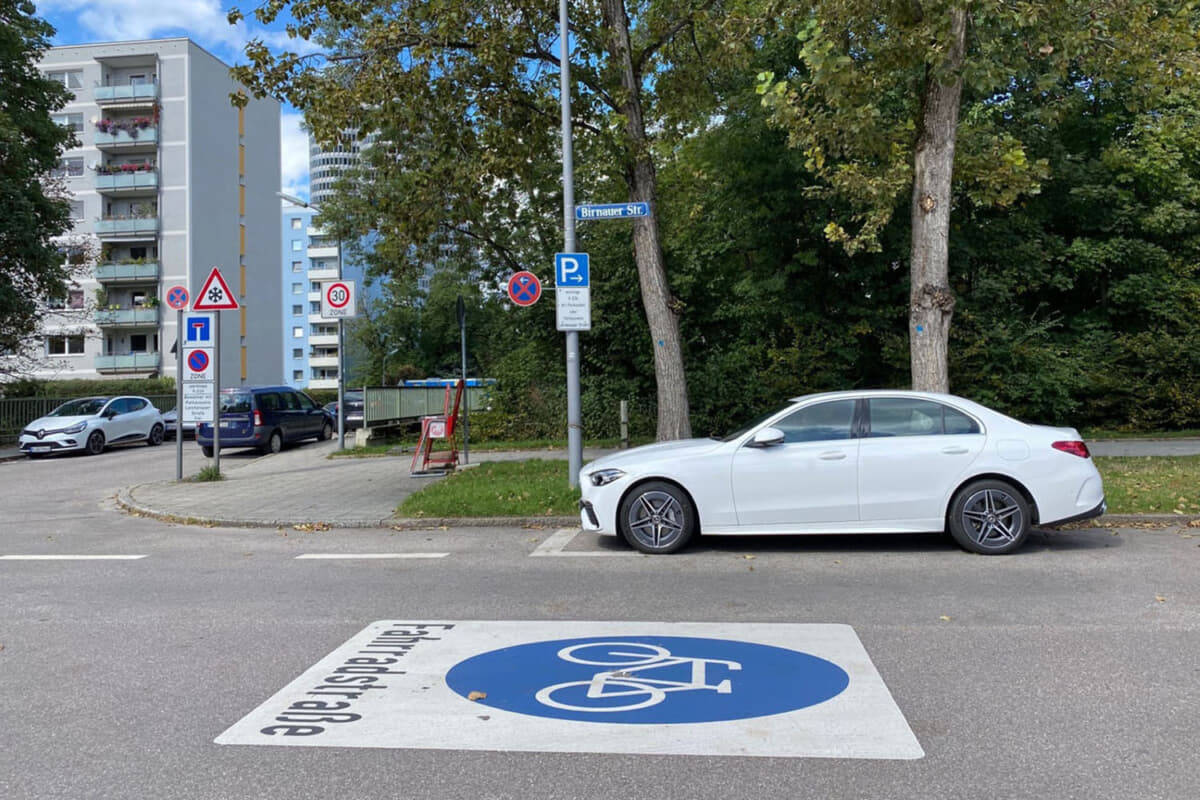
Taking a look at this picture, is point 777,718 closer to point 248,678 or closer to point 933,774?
point 933,774

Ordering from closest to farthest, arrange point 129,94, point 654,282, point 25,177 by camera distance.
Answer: point 654,282 → point 25,177 → point 129,94

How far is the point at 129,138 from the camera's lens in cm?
5638

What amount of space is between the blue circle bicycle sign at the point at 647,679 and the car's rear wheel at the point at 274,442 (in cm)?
1771

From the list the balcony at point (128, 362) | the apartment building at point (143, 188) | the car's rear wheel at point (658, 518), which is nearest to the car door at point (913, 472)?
the car's rear wheel at point (658, 518)

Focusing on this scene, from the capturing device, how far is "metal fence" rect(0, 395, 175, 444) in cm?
2589

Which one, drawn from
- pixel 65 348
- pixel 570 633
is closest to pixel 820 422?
pixel 570 633

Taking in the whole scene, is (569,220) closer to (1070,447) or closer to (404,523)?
(404,523)

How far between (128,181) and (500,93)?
2053 inches

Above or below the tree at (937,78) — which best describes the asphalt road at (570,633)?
below

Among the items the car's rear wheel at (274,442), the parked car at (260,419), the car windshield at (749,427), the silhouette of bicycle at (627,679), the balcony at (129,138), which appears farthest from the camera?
the balcony at (129,138)

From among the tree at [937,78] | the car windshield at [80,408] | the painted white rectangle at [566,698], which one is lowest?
the painted white rectangle at [566,698]

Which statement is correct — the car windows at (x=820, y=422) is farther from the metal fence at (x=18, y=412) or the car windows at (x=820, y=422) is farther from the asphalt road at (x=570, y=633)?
the metal fence at (x=18, y=412)

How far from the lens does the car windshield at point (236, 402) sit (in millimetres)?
20453

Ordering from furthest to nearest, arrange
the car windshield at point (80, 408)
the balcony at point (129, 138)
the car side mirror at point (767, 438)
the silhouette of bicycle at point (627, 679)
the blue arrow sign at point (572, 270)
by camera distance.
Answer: the balcony at point (129, 138)
the car windshield at point (80, 408)
the blue arrow sign at point (572, 270)
the car side mirror at point (767, 438)
the silhouette of bicycle at point (627, 679)
